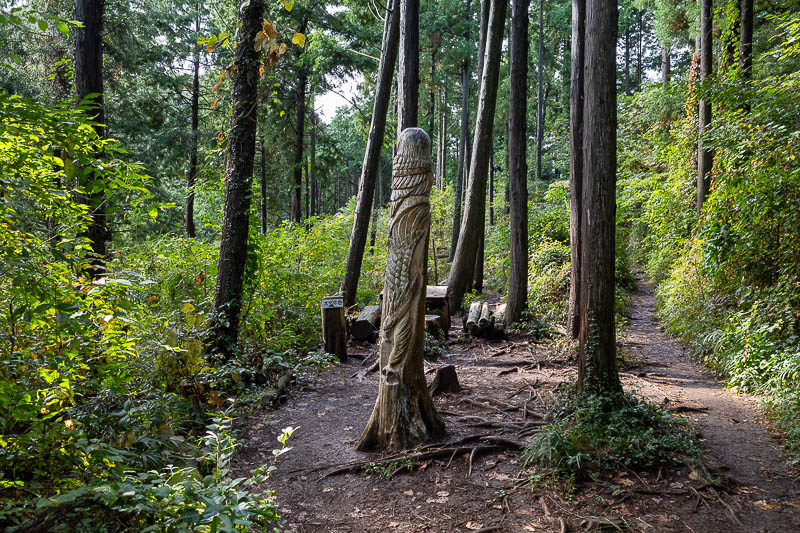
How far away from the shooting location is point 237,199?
6953 mm

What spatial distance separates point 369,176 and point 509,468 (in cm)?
802

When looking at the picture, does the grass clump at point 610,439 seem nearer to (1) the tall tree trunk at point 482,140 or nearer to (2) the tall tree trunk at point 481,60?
(1) the tall tree trunk at point 482,140

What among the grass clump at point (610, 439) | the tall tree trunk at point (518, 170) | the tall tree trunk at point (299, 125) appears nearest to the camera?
the grass clump at point (610, 439)

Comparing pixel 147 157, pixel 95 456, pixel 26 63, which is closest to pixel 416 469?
pixel 95 456

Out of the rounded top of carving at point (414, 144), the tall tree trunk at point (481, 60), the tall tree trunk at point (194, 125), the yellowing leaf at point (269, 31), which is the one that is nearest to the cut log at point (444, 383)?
the rounded top of carving at point (414, 144)

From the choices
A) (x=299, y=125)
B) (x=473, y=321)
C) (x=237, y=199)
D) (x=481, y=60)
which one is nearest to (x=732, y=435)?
(x=473, y=321)

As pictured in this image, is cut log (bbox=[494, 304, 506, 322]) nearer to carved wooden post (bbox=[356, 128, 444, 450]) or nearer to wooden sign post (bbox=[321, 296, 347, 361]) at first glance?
wooden sign post (bbox=[321, 296, 347, 361])

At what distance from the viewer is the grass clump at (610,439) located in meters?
4.46

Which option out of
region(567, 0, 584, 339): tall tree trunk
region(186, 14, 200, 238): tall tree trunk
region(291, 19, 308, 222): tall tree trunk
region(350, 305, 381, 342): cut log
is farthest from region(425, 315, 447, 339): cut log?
region(186, 14, 200, 238): tall tree trunk

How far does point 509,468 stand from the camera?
475 centimetres

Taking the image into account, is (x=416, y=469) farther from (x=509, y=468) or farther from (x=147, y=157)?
(x=147, y=157)

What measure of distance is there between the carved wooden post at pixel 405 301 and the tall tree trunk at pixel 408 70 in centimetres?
283

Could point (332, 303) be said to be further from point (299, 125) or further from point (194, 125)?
point (194, 125)

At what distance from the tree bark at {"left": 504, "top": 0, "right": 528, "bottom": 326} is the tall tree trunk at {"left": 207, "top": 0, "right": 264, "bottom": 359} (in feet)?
20.7
